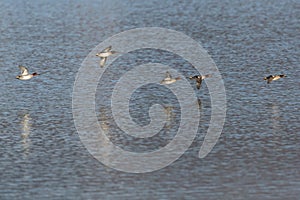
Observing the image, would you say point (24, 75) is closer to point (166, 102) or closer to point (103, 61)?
point (103, 61)

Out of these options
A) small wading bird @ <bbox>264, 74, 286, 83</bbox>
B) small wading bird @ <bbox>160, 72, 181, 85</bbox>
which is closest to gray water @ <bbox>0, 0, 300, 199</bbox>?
small wading bird @ <bbox>264, 74, 286, 83</bbox>

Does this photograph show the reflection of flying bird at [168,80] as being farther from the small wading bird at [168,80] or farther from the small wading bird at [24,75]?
the small wading bird at [24,75]

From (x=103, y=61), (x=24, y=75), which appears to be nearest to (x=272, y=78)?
(x=103, y=61)

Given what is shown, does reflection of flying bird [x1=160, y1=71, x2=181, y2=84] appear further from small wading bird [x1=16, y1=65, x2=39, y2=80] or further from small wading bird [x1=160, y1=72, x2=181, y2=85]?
small wading bird [x1=16, y1=65, x2=39, y2=80]

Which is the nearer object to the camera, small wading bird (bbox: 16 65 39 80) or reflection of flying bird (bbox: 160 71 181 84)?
reflection of flying bird (bbox: 160 71 181 84)

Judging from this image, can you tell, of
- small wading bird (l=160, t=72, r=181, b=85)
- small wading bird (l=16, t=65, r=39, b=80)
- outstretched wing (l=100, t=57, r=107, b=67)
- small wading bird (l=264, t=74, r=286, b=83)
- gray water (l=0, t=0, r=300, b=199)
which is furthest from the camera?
outstretched wing (l=100, t=57, r=107, b=67)

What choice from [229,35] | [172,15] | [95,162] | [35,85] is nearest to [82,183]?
[95,162]

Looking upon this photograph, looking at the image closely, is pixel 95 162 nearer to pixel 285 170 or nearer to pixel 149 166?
pixel 149 166

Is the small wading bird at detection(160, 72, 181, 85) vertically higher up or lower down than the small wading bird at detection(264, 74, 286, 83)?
lower down

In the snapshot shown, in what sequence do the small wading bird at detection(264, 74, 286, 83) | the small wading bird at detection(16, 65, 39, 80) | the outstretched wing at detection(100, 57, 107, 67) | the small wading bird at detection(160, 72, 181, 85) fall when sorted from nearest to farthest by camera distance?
the small wading bird at detection(160, 72, 181, 85), the small wading bird at detection(264, 74, 286, 83), the small wading bird at detection(16, 65, 39, 80), the outstretched wing at detection(100, 57, 107, 67)
